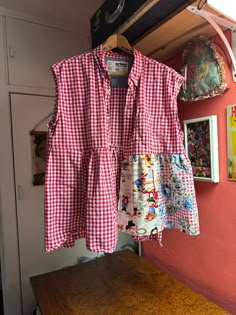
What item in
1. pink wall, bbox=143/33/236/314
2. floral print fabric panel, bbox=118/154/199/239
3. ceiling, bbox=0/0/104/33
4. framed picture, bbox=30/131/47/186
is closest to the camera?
floral print fabric panel, bbox=118/154/199/239

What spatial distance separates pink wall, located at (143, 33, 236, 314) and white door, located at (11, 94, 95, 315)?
0.86 m

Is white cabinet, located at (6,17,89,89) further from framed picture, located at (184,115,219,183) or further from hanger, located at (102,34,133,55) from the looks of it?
framed picture, located at (184,115,219,183)

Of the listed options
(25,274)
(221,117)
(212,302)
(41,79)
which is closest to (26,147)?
(41,79)

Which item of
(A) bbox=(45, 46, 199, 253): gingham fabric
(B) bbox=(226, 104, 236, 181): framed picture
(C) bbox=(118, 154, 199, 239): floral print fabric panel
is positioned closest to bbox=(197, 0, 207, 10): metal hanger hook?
(A) bbox=(45, 46, 199, 253): gingham fabric

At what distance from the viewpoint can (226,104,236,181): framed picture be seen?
826mm

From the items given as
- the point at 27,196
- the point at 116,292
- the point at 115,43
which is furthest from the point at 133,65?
the point at 27,196

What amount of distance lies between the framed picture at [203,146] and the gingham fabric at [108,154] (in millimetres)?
174

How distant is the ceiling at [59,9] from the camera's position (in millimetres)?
1341

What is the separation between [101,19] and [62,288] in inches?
46.7

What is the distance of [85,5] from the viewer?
4.54ft

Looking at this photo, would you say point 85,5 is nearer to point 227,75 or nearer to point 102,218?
point 227,75

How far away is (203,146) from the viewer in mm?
931

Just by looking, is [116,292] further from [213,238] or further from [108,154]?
[108,154]

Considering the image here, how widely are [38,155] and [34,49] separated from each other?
0.67 metres
